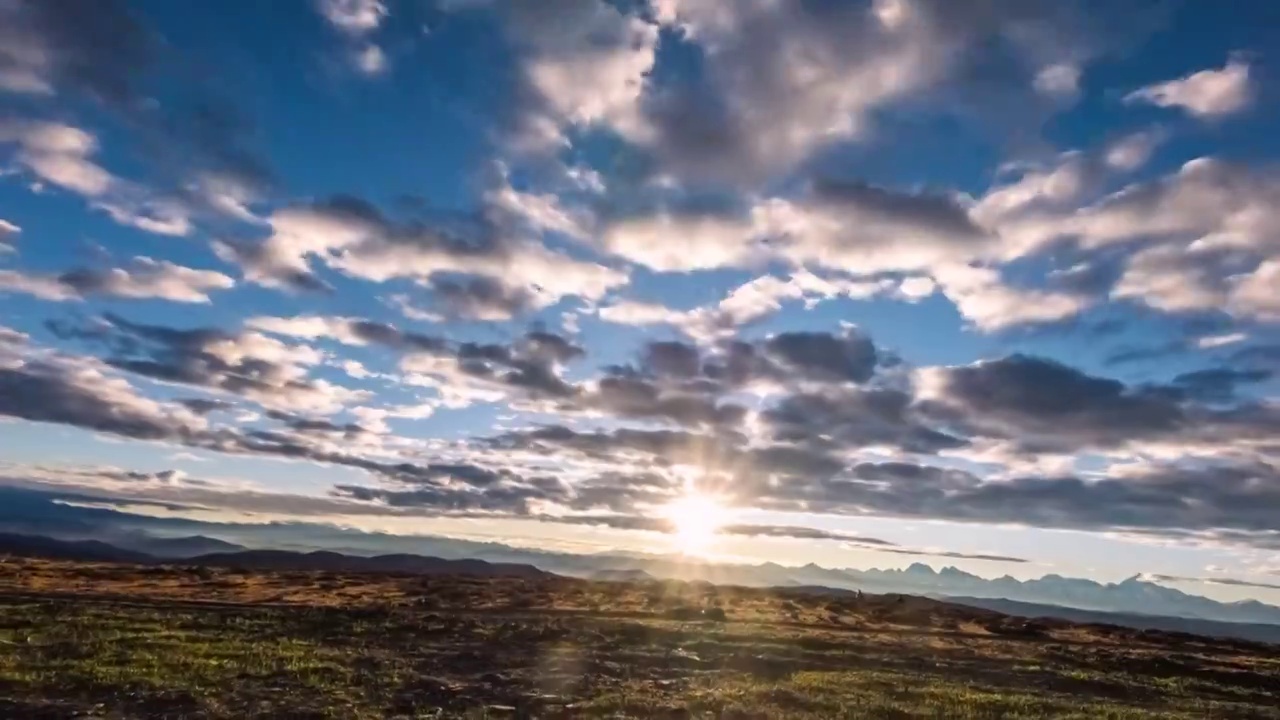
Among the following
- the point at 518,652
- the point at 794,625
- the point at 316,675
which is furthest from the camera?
the point at 794,625

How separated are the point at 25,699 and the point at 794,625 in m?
55.7

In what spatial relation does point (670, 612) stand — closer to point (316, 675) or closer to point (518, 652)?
point (518, 652)

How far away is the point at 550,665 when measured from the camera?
43.1 metres

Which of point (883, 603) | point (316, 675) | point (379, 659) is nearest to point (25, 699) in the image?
point (316, 675)

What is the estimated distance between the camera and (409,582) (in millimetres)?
117688

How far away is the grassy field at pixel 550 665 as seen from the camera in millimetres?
32125

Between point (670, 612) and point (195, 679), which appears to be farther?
point (670, 612)

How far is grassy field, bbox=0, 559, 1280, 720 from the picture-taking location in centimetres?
3212

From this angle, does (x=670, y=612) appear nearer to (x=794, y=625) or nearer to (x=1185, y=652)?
(x=794, y=625)

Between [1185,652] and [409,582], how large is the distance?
85.9 m

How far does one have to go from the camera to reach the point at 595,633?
5588cm

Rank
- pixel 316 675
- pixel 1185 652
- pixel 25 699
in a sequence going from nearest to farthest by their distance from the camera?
pixel 25 699 < pixel 316 675 < pixel 1185 652

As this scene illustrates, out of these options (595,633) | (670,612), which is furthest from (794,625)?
(595,633)

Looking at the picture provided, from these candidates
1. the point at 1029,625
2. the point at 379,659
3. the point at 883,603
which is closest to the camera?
the point at 379,659
